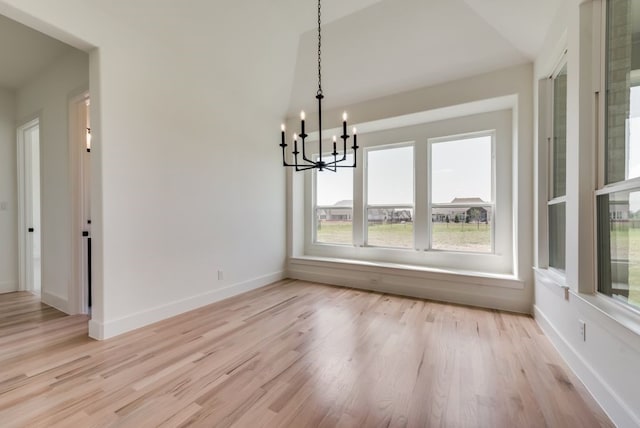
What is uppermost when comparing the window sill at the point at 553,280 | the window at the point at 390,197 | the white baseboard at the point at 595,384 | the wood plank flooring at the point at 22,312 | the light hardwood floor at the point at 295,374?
the window at the point at 390,197

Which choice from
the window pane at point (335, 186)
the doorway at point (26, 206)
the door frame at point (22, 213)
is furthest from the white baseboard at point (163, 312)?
the door frame at point (22, 213)

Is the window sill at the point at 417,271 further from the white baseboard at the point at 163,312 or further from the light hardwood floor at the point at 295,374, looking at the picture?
the white baseboard at the point at 163,312

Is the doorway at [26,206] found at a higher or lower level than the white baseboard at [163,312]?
higher

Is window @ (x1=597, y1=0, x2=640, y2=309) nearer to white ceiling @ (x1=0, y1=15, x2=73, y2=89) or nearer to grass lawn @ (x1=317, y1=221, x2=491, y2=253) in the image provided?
grass lawn @ (x1=317, y1=221, x2=491, y2=253)

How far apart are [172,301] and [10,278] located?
2.99 m

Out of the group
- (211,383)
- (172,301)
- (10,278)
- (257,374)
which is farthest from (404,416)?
(10,278)

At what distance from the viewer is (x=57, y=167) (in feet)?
10.4

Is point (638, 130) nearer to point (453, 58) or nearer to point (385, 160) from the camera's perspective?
point (453, 58)

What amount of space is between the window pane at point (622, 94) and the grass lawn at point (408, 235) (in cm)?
205

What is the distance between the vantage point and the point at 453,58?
3.18m

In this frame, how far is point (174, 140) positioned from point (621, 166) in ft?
12.4

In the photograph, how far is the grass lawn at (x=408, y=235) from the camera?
12.2 feet

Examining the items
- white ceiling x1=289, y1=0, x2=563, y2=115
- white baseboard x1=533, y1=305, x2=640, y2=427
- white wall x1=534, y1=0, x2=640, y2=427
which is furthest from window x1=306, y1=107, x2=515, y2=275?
white baseboard x1=533, y1=305, x2=640, y2=427

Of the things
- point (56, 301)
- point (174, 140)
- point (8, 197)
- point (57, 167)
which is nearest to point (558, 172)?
point (174, 140)
